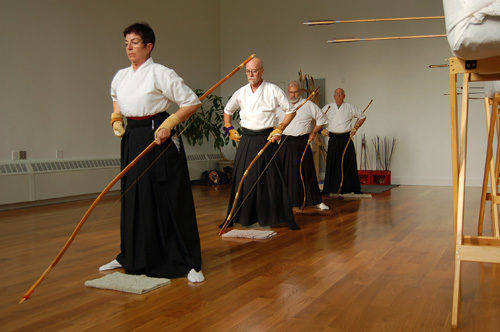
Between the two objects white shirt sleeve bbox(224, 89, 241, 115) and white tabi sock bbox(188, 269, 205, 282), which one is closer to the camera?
white tabi sock bbox(188, 269, 205, 282)

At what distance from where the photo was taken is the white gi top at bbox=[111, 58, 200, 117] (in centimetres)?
267

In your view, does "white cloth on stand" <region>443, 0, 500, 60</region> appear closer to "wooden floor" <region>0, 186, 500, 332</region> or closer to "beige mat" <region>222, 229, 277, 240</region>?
"wooden floor" <region>0, 186, 500, 332</region>

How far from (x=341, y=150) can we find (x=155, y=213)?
4.57m

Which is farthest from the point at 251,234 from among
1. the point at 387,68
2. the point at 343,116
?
the point at 387,68

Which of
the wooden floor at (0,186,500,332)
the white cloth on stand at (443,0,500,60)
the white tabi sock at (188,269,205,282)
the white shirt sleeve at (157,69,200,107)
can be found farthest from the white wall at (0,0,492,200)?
the white cloth on stand at (443,0,500,60)

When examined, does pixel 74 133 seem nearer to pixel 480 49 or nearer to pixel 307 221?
pixel 307 221

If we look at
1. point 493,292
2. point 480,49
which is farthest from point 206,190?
point 480,49

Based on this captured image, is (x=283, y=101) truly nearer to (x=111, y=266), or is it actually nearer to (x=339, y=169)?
(x=111, y=266)

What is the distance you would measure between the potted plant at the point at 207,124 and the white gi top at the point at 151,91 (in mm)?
5554

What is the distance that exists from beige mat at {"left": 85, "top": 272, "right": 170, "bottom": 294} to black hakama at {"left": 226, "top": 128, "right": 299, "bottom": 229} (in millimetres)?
1706

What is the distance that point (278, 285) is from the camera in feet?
8.48

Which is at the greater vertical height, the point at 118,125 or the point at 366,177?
the point at 118,125

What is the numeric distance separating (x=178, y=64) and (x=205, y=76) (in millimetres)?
887

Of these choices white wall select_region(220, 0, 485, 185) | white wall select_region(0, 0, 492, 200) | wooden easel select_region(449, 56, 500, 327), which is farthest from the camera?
white wall select_region(220, 0, 485, 185)
